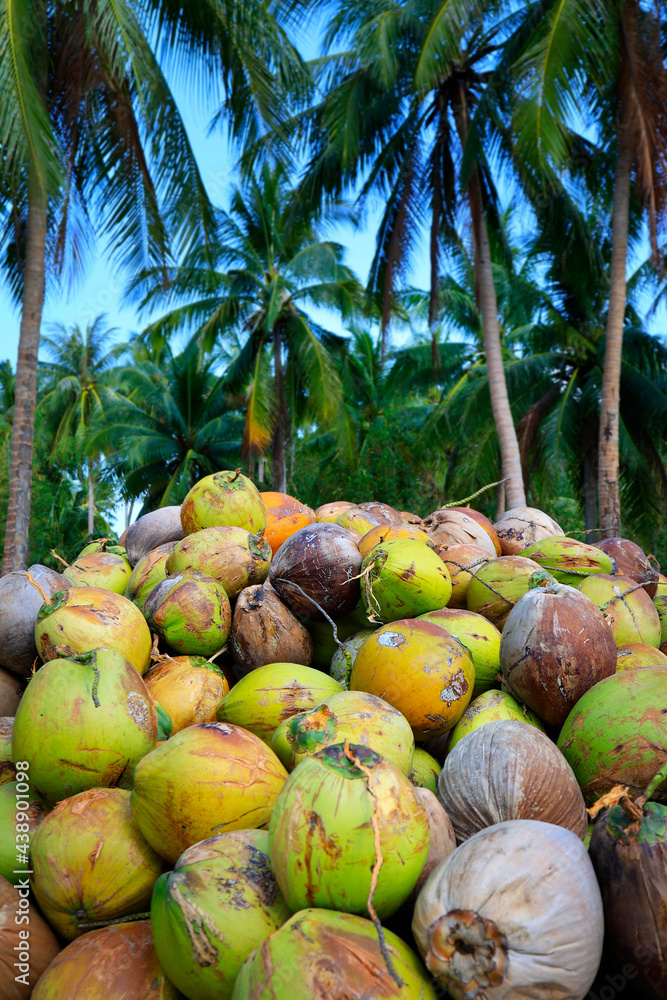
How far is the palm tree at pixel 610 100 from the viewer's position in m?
8.73

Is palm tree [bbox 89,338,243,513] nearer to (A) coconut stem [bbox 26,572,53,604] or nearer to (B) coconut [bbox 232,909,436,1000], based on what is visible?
(A) coconut stem [bbox 26,572,53,604]

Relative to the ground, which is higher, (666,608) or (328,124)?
(328,124)

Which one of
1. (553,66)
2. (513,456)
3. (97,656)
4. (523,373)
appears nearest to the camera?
(97,656)

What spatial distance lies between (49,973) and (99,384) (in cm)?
2936

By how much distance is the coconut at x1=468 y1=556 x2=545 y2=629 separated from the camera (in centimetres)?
236

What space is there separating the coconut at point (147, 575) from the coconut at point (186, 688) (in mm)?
443

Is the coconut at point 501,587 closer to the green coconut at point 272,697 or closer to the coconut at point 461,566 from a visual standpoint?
the coconut at point 461,566

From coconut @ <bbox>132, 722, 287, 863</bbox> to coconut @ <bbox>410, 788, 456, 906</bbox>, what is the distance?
13.3 inches

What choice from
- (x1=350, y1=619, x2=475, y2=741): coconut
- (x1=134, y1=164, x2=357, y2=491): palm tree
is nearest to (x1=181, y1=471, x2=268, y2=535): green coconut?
(x1=350, y1=619, x2=475, y2=741): coconut

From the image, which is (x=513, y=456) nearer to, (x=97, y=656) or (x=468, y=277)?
(x=468, y=277)

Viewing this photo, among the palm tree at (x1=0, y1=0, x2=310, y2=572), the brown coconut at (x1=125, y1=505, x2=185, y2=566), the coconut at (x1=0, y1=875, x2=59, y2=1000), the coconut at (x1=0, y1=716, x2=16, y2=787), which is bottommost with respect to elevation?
the coconut at (x1=0, y1=875, x2=59, y2=1000)

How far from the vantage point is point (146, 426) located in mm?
21141

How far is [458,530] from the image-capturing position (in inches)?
113

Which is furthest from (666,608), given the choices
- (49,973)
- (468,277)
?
(468,277)
